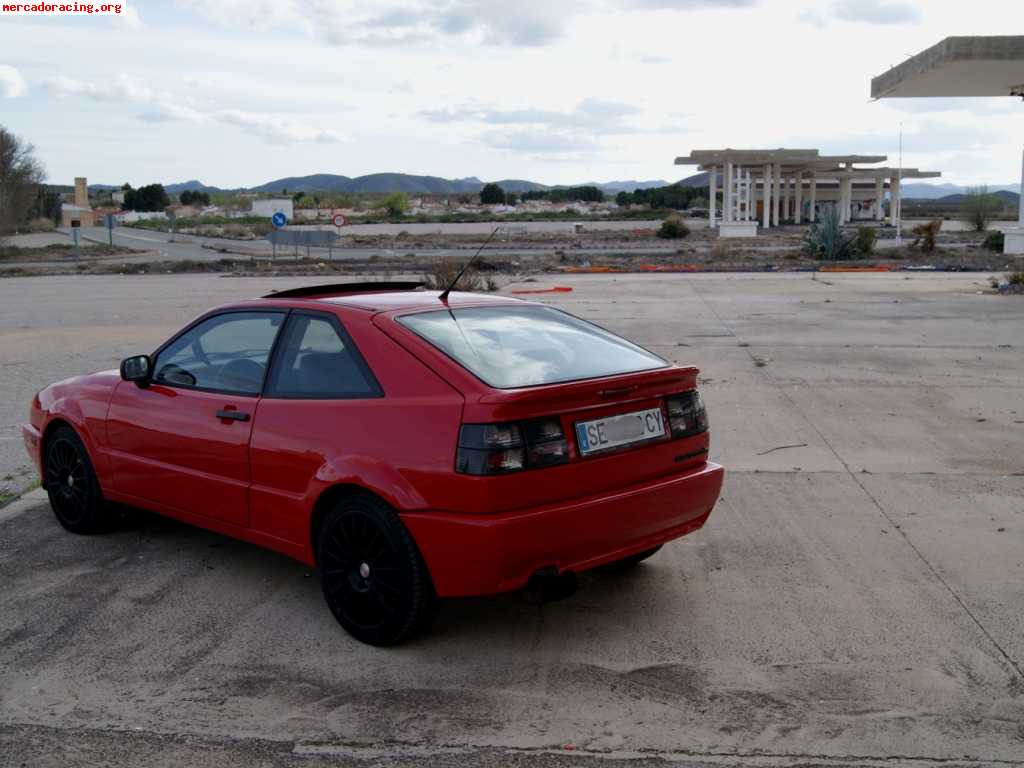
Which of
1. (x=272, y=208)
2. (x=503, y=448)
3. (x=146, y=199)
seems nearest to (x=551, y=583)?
(x=503, y=448)

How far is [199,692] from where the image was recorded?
439cm

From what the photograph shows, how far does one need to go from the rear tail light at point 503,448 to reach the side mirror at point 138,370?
7.96ft

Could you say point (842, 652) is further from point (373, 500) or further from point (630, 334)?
point (630, 334)

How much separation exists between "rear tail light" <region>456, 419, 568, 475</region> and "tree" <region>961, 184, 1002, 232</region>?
229 feet

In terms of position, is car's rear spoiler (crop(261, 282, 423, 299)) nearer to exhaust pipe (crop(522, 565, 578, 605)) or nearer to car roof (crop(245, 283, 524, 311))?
car roof (crop(245, 283, 524, 311))

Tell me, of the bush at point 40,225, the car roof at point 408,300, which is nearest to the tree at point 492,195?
the bush at point 40,225

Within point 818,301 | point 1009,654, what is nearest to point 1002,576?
point 1009,654

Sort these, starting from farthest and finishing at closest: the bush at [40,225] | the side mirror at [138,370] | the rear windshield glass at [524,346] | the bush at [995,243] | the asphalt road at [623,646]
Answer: the bush at [40,225] → the bush at [995,243] → the side mirror at [138,370] → the rear windshield glass at [524,346] → the asphalt road at [623,646]

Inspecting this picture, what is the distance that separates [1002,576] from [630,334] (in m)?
10.8

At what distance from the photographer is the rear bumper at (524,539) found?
4.36 m

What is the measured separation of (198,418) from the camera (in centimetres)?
555

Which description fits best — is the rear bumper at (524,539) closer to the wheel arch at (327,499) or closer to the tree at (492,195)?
the wheel arch at (327,499)

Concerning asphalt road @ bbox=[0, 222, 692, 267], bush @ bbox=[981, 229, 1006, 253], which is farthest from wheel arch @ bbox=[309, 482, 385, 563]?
bush @ bbox=[981, 229, 1006, 253]

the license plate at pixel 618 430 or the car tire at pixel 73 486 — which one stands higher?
the license plate at pixel 618 430
